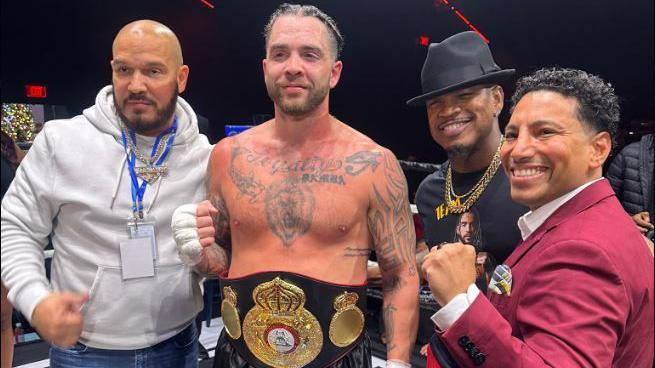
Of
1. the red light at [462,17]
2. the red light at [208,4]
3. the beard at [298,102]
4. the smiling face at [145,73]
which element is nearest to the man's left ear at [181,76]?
the smiling face at [145,73]

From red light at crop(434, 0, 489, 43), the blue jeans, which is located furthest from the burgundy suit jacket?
red light at crop(434, 0, 489, 43)

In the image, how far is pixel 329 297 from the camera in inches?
51.0

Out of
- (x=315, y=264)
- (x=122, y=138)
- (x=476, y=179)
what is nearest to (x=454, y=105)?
(x=476, y=179)

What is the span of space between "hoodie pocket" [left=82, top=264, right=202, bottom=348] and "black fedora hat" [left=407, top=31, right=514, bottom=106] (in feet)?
2.98

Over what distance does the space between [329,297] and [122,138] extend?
0.69 m

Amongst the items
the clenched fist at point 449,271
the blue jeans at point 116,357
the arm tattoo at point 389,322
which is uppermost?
the clenched fist at point 449,271

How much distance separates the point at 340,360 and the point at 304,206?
0.43 meters

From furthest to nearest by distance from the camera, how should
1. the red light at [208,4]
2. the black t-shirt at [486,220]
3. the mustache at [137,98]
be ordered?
the red light at [208,4]
the black t-shirt at [486,220]
the mustache at [137,98]

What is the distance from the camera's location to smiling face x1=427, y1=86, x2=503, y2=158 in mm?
1475

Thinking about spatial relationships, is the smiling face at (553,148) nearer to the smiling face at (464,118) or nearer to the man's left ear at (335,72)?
the smiling face at (464,118)

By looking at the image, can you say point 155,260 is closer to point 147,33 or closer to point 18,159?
point 18,159

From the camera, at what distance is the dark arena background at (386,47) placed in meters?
1.58

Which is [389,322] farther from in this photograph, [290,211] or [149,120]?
[149,120]

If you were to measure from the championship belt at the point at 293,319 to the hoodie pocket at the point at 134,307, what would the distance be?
0.57 ft
